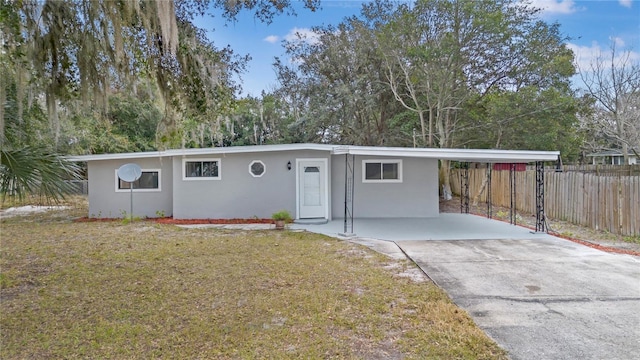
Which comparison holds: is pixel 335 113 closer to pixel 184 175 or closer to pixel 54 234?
pixel 184 175

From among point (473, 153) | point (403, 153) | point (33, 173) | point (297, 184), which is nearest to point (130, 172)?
point (297, 184)

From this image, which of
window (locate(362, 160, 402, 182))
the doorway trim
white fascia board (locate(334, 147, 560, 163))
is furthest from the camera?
window (locate(362, 160, 402, 182))

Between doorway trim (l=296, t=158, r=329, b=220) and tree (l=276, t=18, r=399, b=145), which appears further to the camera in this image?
tree (l=276, t=18, r=399, b=145)

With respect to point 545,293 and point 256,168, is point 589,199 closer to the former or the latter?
point 545,293

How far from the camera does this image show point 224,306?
3.80 meters

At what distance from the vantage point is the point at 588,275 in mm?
4805

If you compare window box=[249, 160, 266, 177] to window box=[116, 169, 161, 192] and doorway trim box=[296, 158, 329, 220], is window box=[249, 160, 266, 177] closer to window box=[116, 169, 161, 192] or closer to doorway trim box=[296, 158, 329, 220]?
doorway trim box=[296, 158, 329, 220]

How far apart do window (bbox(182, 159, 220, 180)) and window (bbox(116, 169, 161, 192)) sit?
4.53 feet

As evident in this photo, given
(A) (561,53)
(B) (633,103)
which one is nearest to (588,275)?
(A) (561,53)

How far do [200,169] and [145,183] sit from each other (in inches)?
83.4

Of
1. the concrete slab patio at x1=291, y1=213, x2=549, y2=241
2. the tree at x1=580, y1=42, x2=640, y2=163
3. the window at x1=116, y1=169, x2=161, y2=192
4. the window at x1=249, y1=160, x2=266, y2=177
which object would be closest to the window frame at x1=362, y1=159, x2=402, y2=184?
the concrete slab patio at x1=291, y1=213, x2=549, y2=241

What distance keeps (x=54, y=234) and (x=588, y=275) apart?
1009 cm

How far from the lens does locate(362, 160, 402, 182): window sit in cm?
1033

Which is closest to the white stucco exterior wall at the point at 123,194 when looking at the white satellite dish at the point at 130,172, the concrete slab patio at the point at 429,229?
the white satellite dish at the point at 130,172
